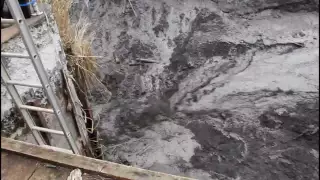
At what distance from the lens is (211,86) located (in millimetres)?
3533

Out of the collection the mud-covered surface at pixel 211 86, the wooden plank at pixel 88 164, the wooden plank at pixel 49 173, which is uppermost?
the wooden plank at pixel 88 164

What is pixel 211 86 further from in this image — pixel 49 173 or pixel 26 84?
pixel 49 173

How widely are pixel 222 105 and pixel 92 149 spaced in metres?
1.50

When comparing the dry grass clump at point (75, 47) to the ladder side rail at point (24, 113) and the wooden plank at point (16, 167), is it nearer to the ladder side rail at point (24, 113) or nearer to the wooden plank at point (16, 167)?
the ladder side rail at point (24, 113)

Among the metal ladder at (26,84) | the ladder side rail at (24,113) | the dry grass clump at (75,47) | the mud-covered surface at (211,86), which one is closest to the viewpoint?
the metal ladder at (26,84)

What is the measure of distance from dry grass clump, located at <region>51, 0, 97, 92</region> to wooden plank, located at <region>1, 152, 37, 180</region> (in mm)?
1228

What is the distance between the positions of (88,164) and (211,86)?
8.11ft

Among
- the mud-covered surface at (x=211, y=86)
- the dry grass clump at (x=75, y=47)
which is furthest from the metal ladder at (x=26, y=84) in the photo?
the mud-covered surface at (x=211, y=86)

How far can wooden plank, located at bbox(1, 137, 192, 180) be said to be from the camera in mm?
A: 1190

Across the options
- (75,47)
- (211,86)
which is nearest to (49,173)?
(75,47)

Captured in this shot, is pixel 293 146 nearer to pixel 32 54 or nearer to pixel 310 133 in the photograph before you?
pixel 310 133

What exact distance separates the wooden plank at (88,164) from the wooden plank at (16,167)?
0.09 ft

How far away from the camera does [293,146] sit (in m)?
2.88

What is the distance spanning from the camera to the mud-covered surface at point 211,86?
2.86 m
